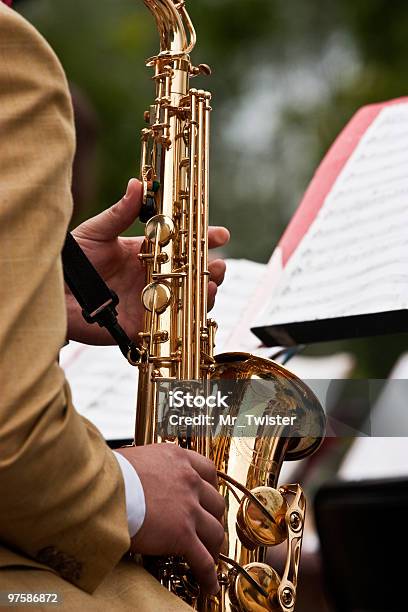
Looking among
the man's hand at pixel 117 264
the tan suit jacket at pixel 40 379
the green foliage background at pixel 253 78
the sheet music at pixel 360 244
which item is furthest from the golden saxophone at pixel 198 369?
the green foliage background at pixel 253 78

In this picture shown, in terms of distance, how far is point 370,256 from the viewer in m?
2.71

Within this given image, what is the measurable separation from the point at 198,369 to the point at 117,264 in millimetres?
421

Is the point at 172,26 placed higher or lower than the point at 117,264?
higher

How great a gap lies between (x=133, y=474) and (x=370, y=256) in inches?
50.3

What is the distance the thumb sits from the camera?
2.21 metres

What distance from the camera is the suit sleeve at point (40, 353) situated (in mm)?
1420

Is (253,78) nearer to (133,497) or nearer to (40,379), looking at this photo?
(133,497)

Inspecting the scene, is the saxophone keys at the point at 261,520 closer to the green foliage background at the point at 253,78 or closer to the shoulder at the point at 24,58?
the shoulder at the point at 24,58

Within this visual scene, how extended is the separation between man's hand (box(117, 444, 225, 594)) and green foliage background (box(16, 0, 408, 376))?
6312 millimetres

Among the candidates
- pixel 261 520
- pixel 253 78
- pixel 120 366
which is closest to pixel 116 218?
pixel 261 520

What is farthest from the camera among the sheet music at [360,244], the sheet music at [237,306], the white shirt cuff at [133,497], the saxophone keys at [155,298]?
the sheet music at [237,306]

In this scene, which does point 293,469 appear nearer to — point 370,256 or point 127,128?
point 370,256

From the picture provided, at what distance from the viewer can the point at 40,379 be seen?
143 centimetres

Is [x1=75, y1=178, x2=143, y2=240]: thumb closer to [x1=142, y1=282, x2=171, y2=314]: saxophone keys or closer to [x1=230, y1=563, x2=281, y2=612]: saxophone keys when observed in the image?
[x1=142, y1=282, x2=171, y2=314]: saxophone keys
